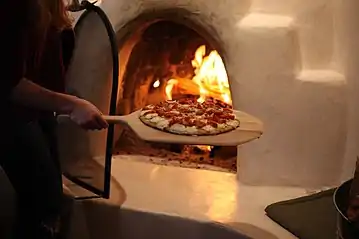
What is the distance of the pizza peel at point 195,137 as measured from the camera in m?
1.64

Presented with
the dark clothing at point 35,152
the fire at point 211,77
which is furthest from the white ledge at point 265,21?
the dark clothing at point 35,152

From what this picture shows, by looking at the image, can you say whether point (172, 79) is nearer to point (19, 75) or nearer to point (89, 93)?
point (89, 93)

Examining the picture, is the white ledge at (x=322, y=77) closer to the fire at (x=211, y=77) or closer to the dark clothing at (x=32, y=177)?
the fire at (x=211, y=77)

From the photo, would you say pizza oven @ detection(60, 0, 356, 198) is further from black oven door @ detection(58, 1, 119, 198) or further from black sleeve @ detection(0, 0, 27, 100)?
black sleeve @ detection(0, 0, 27, 100)

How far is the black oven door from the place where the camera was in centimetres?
209

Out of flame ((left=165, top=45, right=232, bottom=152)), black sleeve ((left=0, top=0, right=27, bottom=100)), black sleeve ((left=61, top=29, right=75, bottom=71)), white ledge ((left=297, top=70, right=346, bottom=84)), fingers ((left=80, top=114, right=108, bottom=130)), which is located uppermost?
black sleeve ((left=0, top=0, right=27, bottom=100))

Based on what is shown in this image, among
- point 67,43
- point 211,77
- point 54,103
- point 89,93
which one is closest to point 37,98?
point 54,103

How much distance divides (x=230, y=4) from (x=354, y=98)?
20.1 inches

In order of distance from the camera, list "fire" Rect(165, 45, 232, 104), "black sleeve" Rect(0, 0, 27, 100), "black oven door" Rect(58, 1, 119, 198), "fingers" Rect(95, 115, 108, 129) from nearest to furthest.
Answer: "black sleeve" Rect(0, 0, 27, 100) < "fingers" Rect(95, 115, 108, 129) < "black oven door" Rect(58, 1, 119, 198) < "fire" Rect(165, 45, 232, 104)

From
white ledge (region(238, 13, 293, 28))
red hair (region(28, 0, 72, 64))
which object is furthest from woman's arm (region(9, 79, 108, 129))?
white ledge (region(238, 13, 293, 28))

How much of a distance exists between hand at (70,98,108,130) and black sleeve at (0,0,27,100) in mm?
144

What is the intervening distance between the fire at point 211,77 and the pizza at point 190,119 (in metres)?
0.55

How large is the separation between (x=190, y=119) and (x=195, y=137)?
0.40ft

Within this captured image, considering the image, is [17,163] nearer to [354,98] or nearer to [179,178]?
[179,178]
